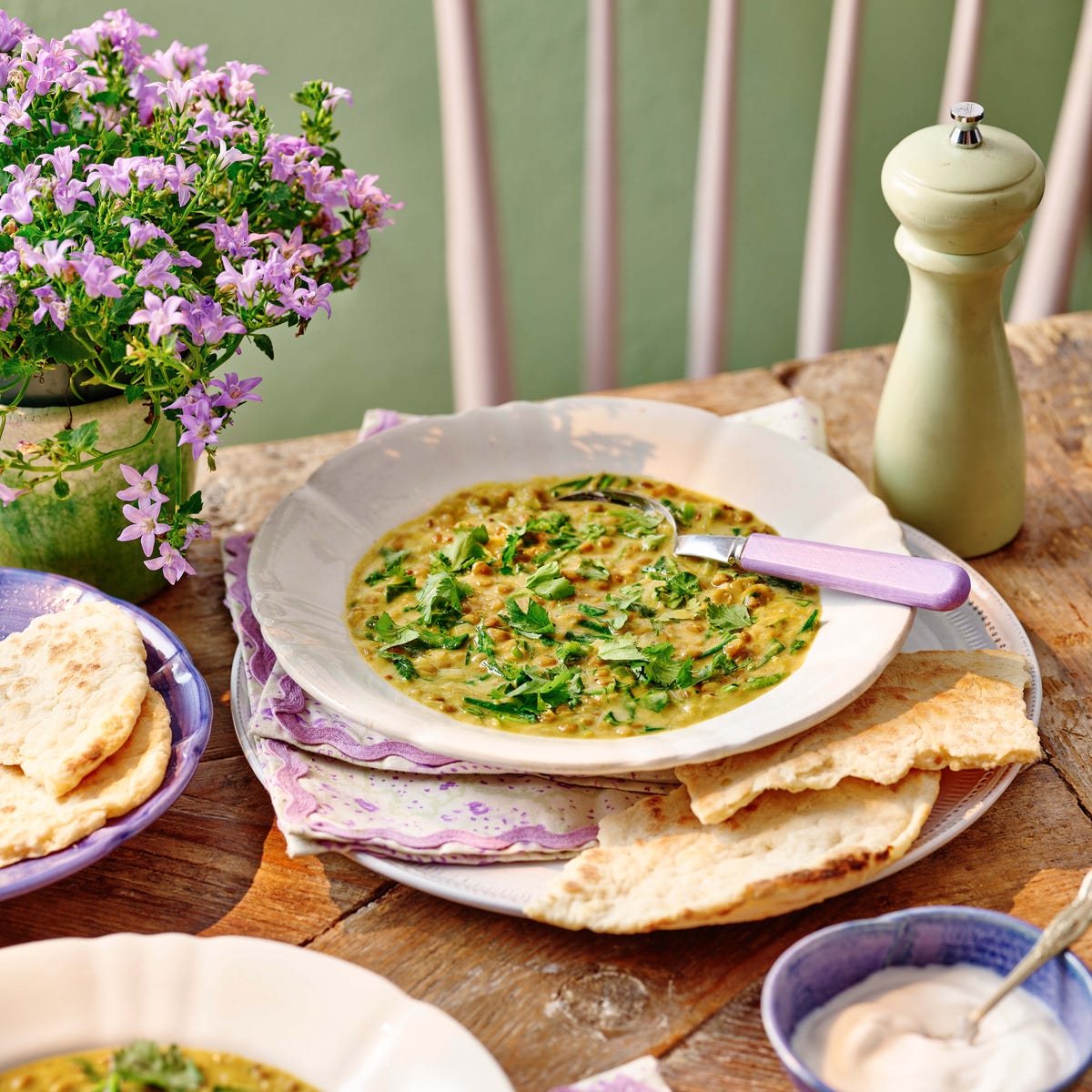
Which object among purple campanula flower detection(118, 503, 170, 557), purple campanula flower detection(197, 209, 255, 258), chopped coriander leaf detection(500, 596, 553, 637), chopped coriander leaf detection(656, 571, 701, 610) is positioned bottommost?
chopped coriander leaf detection(656, 571, 701, 610)

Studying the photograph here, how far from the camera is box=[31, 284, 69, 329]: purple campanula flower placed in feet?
4.65

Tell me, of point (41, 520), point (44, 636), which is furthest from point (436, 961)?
point (41, 520)

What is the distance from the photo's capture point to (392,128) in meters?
3.92

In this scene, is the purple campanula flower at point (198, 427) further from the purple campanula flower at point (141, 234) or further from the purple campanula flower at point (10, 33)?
the purple campanula flower at point (10, 33)

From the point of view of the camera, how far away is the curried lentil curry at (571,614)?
5.09 feet

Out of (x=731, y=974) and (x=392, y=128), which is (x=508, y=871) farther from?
(x=392, y=128)

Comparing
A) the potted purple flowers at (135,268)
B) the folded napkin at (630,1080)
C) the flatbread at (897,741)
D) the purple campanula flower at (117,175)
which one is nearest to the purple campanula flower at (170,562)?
the potted purple flowers at (135,268)

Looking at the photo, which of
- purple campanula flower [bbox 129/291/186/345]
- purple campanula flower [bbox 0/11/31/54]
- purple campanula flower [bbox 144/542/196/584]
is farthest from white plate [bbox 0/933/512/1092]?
purple campanula flower [bbox 0/11/31/54]

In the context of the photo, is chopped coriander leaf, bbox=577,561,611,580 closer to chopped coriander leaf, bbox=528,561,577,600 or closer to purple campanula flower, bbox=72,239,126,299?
chopped coriander leaf, bbox=528,561,577,600

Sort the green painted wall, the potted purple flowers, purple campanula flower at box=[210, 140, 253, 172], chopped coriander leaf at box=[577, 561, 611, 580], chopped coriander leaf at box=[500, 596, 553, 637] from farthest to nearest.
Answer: the green painted wall < chopped coriander leaf at box=[577, 561, 611, 580] < chopped coriander leaf at box=[500, 596, 553, 637] < purple campanula flower at box=[210, 140, 253, 172] < the potted purple flowers

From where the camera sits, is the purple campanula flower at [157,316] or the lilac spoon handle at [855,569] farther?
the lilac spoon handle at [855,569]

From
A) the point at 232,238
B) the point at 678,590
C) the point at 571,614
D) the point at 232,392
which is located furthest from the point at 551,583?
the point at 232,238

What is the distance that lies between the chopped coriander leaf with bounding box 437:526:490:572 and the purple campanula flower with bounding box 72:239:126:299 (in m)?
0.62

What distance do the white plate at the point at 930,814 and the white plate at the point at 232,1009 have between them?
0.61 feet
